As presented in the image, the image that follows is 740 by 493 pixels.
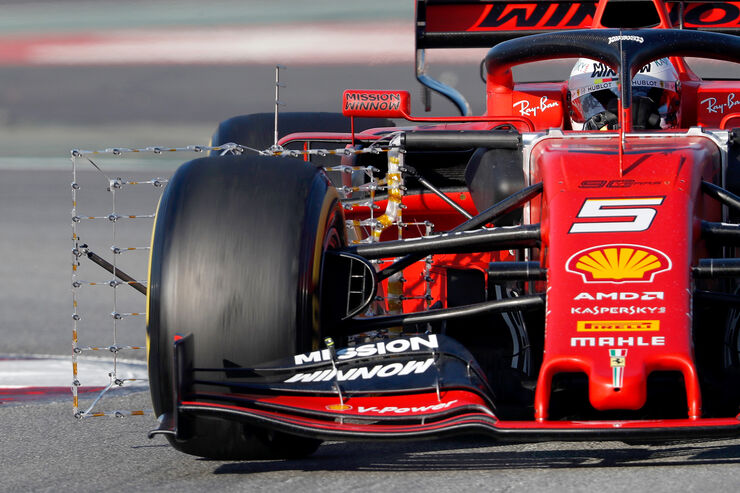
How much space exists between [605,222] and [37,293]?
269 inches

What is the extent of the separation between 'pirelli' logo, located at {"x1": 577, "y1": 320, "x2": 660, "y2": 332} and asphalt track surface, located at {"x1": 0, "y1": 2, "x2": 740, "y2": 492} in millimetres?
386

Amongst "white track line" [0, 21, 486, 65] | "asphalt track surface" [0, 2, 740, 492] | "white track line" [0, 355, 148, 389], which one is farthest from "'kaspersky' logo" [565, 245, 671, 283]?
"white track line" [0, 21, 486, 65]

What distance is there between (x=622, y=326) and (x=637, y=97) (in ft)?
6.13

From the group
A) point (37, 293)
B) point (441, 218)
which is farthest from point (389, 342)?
point (37, 293)

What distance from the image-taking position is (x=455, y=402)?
3.21m

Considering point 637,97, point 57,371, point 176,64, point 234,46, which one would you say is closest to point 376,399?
point 637,97

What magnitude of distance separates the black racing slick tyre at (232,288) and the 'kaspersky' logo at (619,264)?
79 centimetres

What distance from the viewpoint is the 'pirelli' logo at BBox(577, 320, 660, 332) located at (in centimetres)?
331

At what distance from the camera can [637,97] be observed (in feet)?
16.2

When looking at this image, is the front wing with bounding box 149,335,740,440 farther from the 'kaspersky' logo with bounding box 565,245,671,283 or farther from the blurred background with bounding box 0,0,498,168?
the blurred background with bounding box 0,0,498,168

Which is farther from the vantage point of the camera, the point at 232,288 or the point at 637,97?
the point at 637,97

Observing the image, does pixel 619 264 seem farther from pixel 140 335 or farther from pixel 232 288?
pixel 140 335

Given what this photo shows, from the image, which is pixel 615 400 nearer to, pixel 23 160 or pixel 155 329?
pixel 155 329

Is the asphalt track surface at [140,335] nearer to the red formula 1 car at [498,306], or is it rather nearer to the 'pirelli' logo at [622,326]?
the red formula 1 car at [498,306]
